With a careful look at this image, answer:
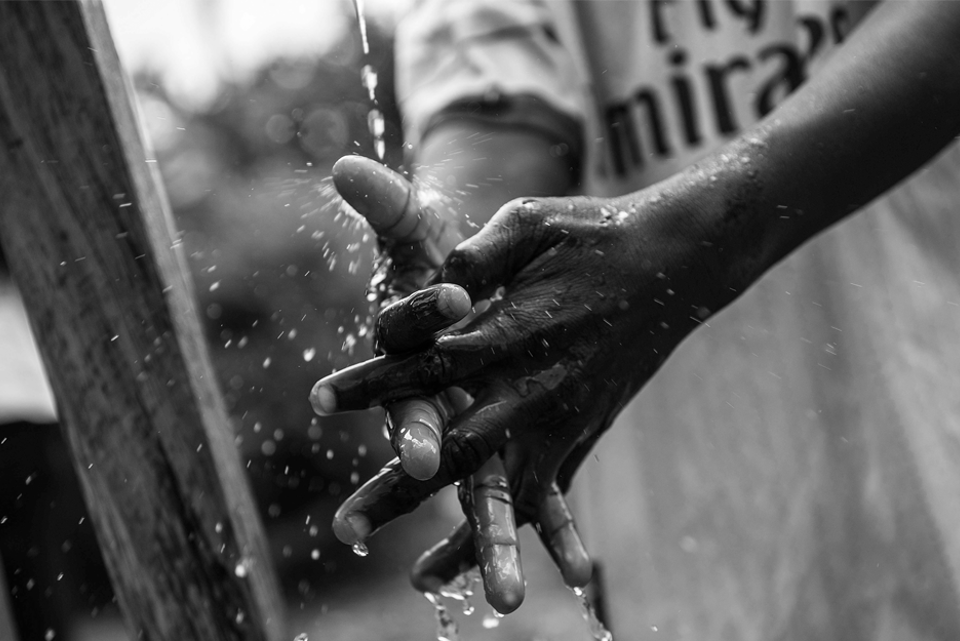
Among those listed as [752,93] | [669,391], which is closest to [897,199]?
[752,93]

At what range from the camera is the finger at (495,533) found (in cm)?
95

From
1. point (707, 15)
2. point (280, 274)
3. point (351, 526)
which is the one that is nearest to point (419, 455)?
point (351, 526)

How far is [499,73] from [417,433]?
3.17 feet

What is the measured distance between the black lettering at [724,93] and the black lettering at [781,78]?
0.15 feet

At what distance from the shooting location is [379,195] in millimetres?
1068

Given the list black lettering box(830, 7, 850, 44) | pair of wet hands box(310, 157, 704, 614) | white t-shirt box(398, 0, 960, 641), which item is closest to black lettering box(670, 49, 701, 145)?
white t-shirt box(398, 0, 960, 641)

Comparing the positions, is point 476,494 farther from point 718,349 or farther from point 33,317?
point 718,349

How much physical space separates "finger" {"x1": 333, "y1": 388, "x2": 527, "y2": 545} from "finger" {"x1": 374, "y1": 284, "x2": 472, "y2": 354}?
0.34ft

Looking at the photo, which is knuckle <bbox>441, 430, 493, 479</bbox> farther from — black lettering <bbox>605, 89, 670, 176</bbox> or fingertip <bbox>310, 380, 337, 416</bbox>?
black lettering <bbox>605, 89, 670, 176</bbox>

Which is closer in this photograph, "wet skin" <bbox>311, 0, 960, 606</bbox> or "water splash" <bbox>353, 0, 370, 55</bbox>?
"wet skin" <bbox>311, 0, 960, 606</bbox>

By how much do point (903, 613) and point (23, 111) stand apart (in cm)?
152

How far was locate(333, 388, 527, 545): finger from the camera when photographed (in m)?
1.00

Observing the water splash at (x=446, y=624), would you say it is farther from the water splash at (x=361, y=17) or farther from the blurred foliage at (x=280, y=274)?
the blurred foliage at (x=280, y=274)

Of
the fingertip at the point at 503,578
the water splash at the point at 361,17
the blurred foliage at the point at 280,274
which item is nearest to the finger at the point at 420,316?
the fingertip at the point at 503,578
